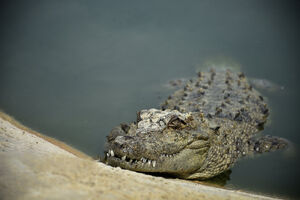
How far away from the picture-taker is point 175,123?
3.48 m

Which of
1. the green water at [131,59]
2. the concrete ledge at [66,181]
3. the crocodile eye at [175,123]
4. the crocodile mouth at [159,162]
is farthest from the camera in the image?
the green water at [131,59]

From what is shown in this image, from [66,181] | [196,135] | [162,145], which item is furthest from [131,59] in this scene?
[66,181]

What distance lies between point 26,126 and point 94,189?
3.17m

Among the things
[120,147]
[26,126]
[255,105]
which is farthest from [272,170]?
[26,126]

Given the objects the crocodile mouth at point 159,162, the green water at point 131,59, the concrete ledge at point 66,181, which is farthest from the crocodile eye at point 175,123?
the green water at point 131,59

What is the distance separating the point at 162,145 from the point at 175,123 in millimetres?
351

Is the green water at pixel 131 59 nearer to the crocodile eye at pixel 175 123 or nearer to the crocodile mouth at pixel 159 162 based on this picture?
the crocodile mouth at pixel 159 162

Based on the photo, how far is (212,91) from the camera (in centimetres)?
551

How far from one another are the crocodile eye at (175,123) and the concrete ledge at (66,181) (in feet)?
3.01

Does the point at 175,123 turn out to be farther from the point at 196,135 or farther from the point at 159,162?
the point at 159,162

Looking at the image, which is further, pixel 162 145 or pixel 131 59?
pixel 131 59

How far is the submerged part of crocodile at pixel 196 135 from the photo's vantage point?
317 cm

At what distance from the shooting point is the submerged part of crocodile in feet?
10.4

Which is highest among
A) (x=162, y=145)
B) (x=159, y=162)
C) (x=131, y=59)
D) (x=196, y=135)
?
(x=131, y=59)
